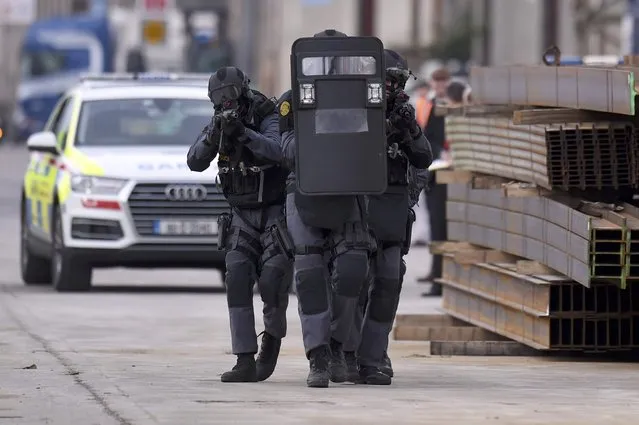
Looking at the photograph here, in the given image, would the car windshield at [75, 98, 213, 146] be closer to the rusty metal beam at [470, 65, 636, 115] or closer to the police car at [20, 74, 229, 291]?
the police car at [20, 74, 229, 291]

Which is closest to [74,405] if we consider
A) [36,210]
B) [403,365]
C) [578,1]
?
[403,365]

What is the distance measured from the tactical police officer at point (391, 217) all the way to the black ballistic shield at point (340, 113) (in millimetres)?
287

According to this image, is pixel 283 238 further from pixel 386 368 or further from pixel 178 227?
pixel 178 227

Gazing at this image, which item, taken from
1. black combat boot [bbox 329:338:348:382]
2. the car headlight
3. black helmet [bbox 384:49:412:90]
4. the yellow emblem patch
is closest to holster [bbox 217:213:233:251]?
the yellow emblem patch

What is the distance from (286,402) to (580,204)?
10.1ft

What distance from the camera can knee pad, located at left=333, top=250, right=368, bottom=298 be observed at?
10961 millimetres

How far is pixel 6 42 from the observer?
3890 inches

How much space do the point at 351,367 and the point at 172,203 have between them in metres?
7.18

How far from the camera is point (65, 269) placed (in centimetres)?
1870

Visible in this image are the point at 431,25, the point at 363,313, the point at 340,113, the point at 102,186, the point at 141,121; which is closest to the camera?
the point at 340,113

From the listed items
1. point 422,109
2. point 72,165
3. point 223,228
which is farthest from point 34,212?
point 223,228

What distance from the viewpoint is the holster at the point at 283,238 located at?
36.4 feet

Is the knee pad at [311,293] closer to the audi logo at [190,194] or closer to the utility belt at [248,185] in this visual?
the utility belt at [248,185]

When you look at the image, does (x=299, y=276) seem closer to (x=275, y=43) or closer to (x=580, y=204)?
(x=580, y=204)
